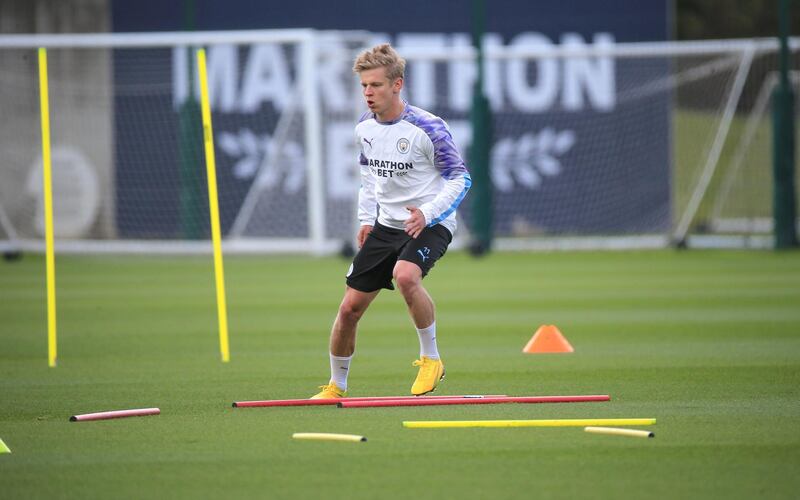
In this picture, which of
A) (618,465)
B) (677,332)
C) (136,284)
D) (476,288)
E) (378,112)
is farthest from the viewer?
(136,284)

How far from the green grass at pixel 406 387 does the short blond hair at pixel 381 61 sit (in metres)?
1.93

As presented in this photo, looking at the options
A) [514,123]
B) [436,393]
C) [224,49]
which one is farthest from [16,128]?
[436,393]

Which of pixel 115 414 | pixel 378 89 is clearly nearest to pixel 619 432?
pixel 378 89

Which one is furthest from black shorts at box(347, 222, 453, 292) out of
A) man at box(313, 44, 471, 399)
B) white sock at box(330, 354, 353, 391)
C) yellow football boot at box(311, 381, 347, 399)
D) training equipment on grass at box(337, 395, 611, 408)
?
training equipment on grass at box(337, 395, 611, 408)

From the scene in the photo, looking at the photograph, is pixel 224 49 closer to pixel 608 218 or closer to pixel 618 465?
pixel 608 218

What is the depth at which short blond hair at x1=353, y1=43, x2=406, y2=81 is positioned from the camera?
802cm

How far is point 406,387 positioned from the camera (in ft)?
29.4

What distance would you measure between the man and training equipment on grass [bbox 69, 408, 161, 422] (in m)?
1.00

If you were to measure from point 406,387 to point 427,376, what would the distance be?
618 millimetres

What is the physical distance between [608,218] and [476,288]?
10872mm

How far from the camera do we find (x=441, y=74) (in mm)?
28266

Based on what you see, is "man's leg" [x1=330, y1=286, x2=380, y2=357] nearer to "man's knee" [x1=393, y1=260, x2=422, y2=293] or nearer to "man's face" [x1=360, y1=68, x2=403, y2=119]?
"man's knee" [x1=393, y1=260, x2=422, y2=293]

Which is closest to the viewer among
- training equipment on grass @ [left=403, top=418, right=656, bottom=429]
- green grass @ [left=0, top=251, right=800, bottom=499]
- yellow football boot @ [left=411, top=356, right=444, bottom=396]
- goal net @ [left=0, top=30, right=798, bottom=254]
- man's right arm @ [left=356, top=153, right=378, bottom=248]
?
green grass @ [left=0, top=251, right=800, bottom=499]

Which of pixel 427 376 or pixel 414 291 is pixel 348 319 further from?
pixel 427 376
